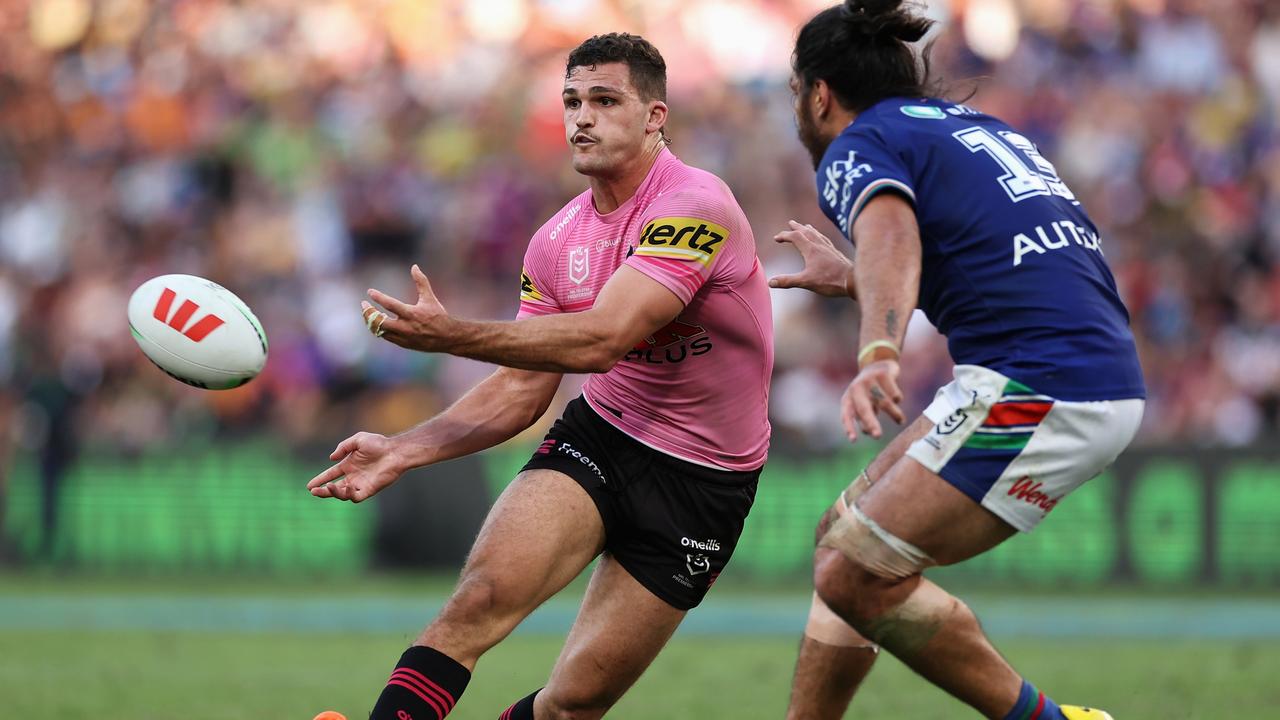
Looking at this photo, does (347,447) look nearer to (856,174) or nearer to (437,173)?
(856,174)

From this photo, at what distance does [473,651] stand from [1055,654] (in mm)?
6502

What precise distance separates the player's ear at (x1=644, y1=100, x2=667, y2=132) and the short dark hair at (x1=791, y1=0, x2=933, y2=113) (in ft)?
2.63

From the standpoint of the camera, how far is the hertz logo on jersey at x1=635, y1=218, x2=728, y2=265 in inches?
233

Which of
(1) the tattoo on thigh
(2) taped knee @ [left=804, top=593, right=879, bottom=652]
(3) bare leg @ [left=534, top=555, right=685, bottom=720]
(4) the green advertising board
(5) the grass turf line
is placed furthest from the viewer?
(4) the green advertising board

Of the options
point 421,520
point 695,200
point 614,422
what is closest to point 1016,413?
point 695,200

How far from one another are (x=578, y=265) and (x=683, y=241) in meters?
0.64

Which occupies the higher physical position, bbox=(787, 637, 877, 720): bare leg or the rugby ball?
the rugby ball

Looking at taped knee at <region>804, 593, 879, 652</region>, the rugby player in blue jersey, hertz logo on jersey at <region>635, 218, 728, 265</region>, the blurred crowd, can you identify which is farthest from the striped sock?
the blurred crowd

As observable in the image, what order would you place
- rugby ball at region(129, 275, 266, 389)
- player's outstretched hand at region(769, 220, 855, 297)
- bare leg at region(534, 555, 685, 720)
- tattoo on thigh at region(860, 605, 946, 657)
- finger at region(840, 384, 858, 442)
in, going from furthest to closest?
1. player's outstretched hand at region(769, 220, 855, 297)
2. rugby ball at region(129, 275, 266, 389)
3. bare leg at region(534, 555, 685, 720)
4. tattoo on thigh at region(860, 605, 946, 657)
5. finger at region(840, 384, 858, 442)

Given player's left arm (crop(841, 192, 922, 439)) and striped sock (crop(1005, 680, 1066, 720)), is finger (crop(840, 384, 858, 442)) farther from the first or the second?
striped sock (crop(1005, 680, 1066, 720))

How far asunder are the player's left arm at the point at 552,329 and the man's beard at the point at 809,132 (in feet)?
2.37

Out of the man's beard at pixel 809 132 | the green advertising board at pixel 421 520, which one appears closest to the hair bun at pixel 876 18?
the man's beard at pixel 809 132

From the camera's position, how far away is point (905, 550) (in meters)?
5.30

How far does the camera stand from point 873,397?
Result: 493 centimetres
